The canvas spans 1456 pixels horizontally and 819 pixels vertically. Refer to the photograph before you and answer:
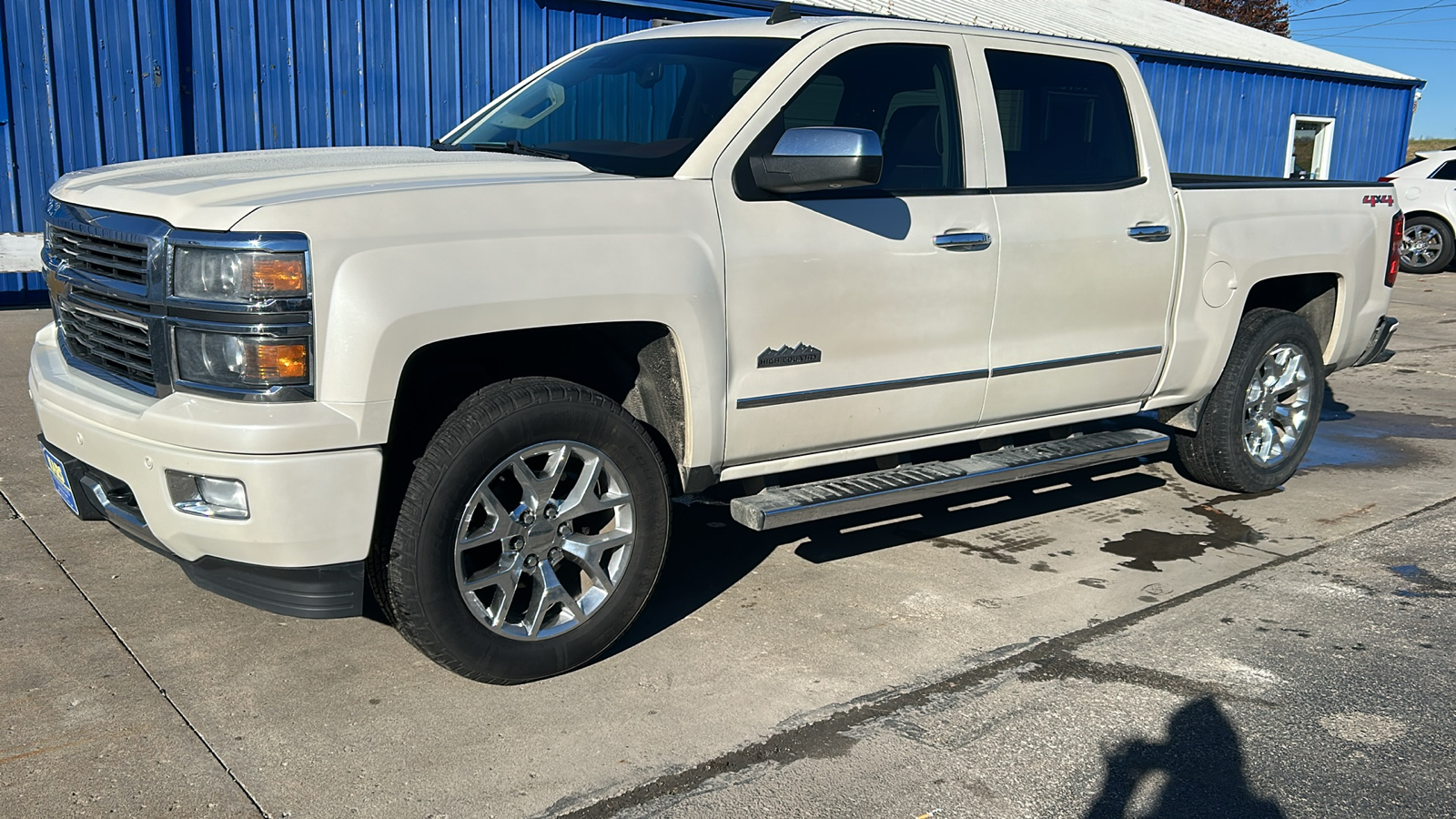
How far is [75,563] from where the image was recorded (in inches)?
175

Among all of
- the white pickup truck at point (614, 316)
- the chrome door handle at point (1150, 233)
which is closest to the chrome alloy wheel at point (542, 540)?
the white pickup truck at point (614, 316)

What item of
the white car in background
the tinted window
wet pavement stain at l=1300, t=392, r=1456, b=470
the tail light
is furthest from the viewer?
the white car in background

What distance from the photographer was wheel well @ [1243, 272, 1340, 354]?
19.8 feet

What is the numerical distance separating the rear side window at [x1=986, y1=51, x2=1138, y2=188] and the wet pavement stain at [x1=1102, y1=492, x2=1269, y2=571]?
1545mm

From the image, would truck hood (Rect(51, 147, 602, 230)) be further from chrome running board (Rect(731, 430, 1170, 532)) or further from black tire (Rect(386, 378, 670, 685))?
chrome running board (Rect(731, 430, 1170, 532))

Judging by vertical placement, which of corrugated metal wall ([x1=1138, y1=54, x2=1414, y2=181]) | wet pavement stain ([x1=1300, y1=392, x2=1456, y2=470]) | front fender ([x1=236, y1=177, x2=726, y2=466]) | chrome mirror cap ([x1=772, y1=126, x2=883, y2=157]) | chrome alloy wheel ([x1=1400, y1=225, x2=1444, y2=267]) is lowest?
wet pavement stain ([x1=1300, y1=392, x2=1456, y2=470])

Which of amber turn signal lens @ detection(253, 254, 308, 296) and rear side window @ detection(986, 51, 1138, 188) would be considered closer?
amber turn signal lens @ detection(253, 254, 308, 296)

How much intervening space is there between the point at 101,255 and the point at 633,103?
1937 mm

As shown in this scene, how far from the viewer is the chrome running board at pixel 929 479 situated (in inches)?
158

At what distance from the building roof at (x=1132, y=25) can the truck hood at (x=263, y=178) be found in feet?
32.2

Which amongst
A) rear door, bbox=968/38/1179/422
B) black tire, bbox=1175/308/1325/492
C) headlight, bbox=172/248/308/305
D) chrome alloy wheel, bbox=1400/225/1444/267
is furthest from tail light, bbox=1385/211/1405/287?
chrome alloy wheel, bbox=1400/225/1444/267

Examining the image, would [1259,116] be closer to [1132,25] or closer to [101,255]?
[1132,25]

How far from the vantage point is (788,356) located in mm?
3969

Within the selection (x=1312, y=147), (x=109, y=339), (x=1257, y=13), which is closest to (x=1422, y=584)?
(x=109, y=339)
